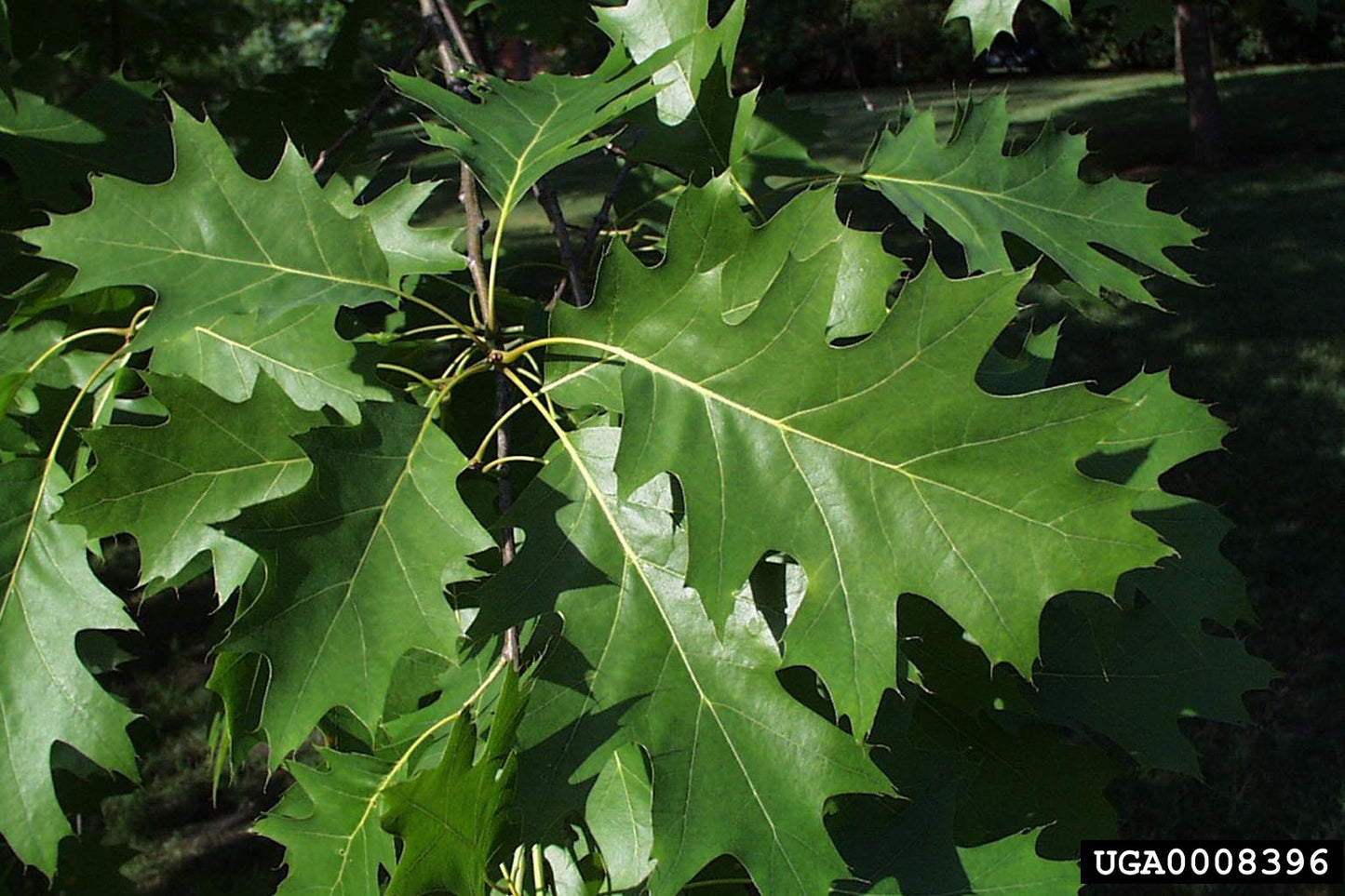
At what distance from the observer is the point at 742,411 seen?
1.16 metres

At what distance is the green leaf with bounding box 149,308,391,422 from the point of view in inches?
53.9

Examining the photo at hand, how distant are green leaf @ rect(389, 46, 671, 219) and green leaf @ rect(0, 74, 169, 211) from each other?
98cm

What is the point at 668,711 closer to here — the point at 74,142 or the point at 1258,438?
the point at 74,142

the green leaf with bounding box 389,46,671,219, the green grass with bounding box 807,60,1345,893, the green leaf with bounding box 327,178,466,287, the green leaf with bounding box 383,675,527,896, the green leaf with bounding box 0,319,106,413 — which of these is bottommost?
the green grass with bounding box 807,60,1345,893

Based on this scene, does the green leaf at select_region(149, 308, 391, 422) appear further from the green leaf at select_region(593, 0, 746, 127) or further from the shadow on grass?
the shadow on grass

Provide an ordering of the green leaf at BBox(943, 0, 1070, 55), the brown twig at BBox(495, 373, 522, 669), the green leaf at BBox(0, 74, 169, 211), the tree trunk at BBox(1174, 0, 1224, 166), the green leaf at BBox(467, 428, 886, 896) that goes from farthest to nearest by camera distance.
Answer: the tree trunk at BBox(1174, 0, 1224, 166) → the green leaf at BBox(0, 74, 169, 211) → the green leaf at BBox(943, 0, 1070, 55) → the brown twig at BBox(495, 373, 522, 669) → the green leaf at BBox(467, 428, 886, 896)

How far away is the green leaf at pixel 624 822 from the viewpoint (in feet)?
4.42

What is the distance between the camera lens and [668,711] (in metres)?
1.19

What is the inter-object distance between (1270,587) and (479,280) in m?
4.27

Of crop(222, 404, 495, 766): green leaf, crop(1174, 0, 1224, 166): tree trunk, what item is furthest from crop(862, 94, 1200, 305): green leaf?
crop(1174, 0, 1224, 166): tree trunk

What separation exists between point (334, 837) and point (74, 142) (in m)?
1.43

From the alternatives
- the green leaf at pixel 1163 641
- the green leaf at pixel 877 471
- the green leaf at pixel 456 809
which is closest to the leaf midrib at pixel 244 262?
the green leaf at pixel 877 471

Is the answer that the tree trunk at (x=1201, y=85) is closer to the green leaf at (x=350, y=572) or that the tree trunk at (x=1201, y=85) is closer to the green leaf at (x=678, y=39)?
the green leaf at (x=678, y=39)

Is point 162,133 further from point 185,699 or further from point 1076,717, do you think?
point 185,699
